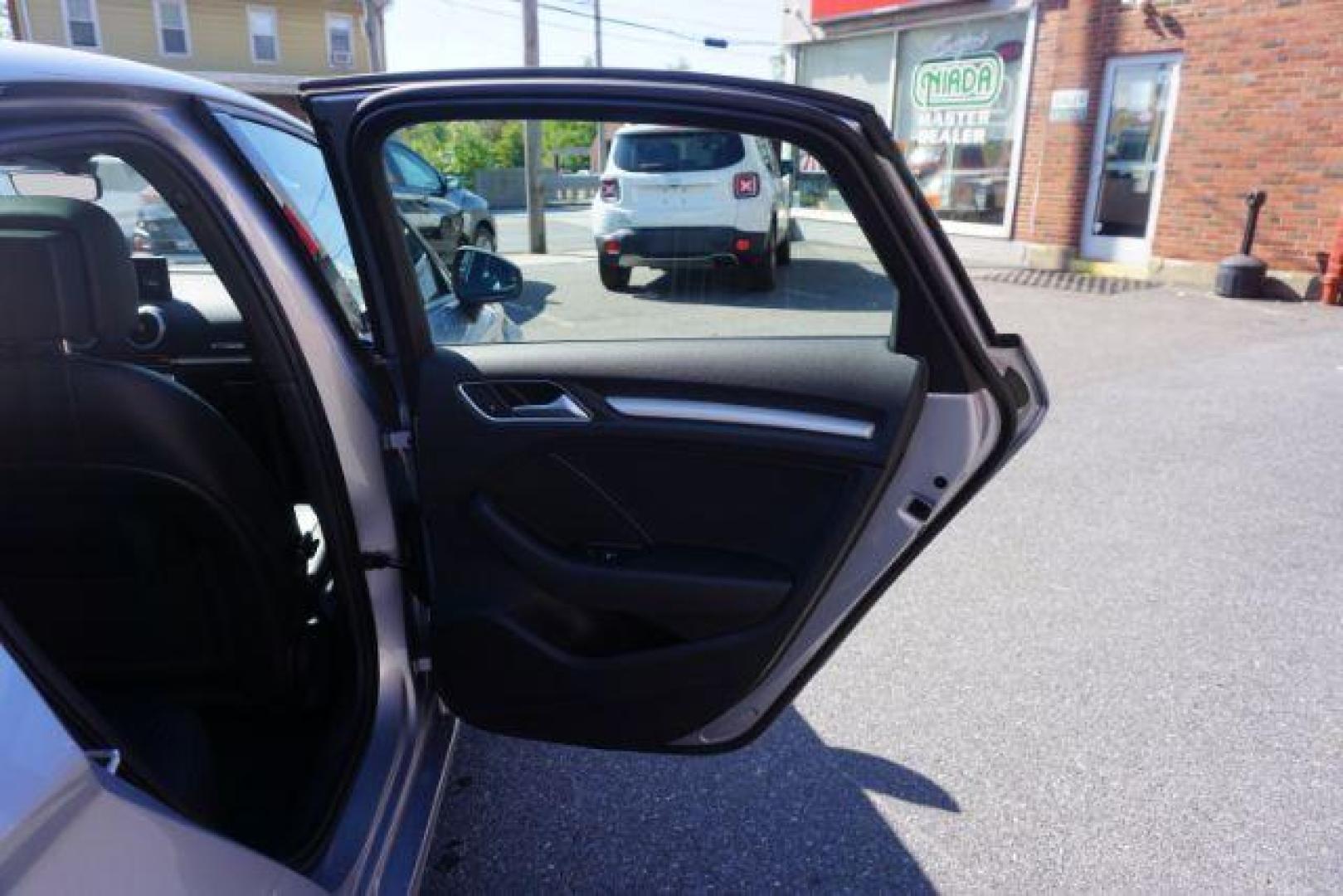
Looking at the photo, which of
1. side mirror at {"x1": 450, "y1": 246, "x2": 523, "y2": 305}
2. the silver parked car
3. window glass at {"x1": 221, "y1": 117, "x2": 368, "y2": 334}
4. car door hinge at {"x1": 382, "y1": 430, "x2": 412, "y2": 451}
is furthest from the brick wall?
car door hinge at {"x1": 382, "y1": 430, "x2": 412, "y2": 451}

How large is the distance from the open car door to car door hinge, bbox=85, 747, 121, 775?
830mm

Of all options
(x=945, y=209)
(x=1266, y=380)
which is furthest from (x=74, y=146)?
(x=945, y=209)

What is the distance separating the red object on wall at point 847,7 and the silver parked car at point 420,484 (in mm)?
12961

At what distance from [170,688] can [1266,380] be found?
736cm

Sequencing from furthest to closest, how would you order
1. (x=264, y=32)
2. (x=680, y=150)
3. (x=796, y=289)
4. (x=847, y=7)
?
(x=264, y=32) → (x=847, y=7) → (x=680, y=150) → (x=796, y=289)

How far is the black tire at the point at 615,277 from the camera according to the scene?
7.24 ft

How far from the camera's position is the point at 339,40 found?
79.7ft

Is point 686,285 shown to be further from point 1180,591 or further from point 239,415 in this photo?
point 1180,591

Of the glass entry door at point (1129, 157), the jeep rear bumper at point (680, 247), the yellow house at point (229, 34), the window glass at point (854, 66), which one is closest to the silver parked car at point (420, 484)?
the jeep rear bumper at point (680, 247)

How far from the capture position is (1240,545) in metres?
3.93

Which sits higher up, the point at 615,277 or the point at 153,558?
the point at 615,277

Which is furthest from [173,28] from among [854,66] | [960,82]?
[960,82]

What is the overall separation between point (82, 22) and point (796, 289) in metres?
26.2

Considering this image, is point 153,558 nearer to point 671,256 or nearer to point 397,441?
point 397,441
